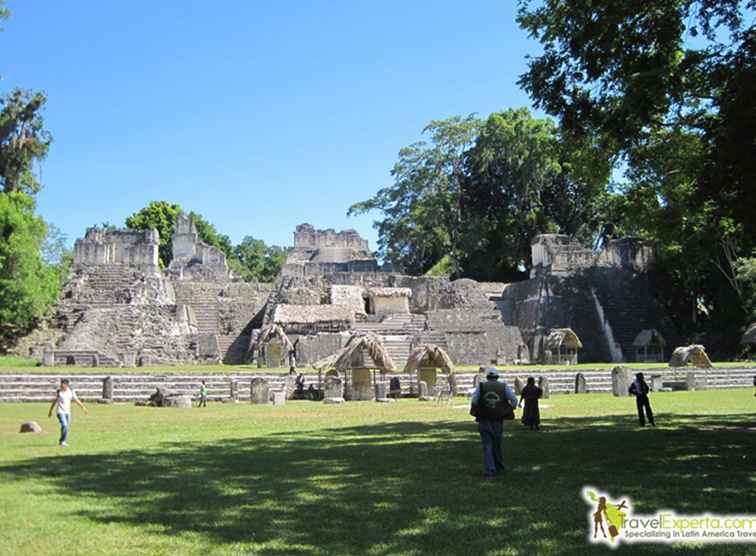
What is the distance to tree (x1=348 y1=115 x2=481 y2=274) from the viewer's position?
195 ft

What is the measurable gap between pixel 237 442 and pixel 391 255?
5114 cm

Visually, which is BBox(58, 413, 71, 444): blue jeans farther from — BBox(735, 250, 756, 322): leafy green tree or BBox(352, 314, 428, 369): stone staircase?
BBox(735, 250, 756, 322): leafy green tree

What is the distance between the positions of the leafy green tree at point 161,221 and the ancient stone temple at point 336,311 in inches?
1051

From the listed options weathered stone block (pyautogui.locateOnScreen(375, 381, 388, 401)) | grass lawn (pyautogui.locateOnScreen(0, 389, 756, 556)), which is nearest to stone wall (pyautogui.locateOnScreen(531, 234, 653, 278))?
weathered stone block (pyautogui.locateOnScreen(375, 381, 388, 401))

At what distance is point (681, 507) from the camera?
712 cm

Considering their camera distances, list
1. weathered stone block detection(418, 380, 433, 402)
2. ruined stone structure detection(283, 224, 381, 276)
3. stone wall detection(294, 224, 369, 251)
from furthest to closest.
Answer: stone wall detection(294, 224, 369, 251)
ruined stone structure detection(283, 224, 381, 276)
weathered stone block detection(418, 380, 433, 402)

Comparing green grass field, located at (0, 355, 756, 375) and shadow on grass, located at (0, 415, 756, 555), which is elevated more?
green grass field, located at (0, 355, 756, 375)

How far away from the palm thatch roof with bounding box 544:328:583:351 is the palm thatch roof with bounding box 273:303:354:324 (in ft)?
33.8

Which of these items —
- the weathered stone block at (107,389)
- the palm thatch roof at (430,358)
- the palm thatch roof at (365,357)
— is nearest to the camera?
the weathered stone block at (107,389)

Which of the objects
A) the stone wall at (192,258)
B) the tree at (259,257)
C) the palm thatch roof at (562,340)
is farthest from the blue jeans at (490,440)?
the tree at (259,257)

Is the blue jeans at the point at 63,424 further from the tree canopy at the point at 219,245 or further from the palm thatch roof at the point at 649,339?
the tree canopy at the point at 219,245

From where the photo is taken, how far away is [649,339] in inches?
1524

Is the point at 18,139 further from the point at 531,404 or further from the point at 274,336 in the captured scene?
the point at 531,404

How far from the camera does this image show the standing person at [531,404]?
1388 centimetres
